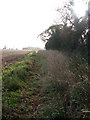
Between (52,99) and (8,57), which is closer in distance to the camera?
(52,99)

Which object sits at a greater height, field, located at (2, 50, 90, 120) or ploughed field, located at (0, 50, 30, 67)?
ploughed field, located at (0, 50, 30, 67)

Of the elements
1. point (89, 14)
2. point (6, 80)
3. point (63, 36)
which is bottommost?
point (6, 80)

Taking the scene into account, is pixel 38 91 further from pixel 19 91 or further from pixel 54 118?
pixel 54 118

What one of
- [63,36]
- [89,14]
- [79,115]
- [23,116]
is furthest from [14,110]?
[63,36]

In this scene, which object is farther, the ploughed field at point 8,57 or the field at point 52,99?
the ploughed field at point 8,57

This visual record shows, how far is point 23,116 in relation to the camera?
3.76m

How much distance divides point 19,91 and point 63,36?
44.0 ft

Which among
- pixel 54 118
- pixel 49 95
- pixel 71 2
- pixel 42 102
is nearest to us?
pixel 54 118

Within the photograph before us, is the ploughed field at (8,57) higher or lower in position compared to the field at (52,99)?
higher

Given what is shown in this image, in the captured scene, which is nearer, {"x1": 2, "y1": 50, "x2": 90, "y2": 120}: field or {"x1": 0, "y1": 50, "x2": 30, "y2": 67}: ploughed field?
{"x1": 2, "y1": 50, "x2": 90, "y2": 120}: field

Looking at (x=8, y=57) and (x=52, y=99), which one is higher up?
(x=8, y=57)

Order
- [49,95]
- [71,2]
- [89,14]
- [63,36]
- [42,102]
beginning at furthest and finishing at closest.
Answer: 1. [63,36]
2. [71,2]
3. [89,14]
4. [49,95]
5. [42,102]

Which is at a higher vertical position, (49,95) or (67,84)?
(67,84)

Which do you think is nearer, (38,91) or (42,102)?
(42,102)
